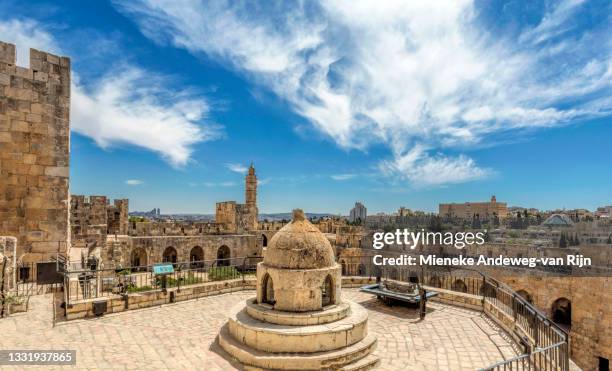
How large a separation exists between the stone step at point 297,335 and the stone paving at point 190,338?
49 centimetres

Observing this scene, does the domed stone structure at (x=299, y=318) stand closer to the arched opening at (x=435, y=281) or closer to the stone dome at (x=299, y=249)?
the stone dome at (x=299, y=249)

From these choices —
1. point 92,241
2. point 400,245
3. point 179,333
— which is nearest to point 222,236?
point 92,241

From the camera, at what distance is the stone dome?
21.8ft

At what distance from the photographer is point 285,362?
5.49 metres

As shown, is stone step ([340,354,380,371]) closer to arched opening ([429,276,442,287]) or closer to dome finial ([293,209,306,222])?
dome finial ([293,209,306,222])

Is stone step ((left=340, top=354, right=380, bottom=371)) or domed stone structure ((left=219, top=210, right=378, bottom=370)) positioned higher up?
domed stone structure ((left=219, top=210, right=378, bottom=370))

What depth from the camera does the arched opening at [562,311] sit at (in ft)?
76.6

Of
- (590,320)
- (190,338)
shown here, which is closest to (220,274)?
(190,338)

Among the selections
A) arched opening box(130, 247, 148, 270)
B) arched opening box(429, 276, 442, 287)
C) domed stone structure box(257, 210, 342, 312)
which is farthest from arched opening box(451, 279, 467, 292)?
arched opening box(130, 247, 148, 270)

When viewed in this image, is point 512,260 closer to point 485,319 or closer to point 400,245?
point 400,245

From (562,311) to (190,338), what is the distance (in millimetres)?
27253

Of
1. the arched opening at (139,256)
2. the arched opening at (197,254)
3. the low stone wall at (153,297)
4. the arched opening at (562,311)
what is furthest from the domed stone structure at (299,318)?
→ the arched opening at (562,311)

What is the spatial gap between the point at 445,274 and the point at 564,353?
23.6 metres

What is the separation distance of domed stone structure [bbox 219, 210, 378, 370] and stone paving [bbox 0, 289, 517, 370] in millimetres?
412
